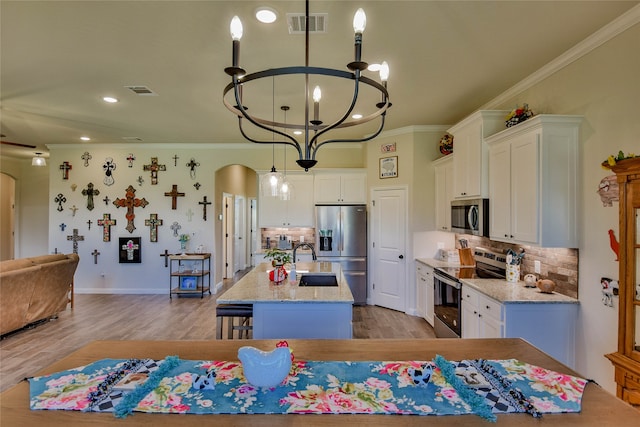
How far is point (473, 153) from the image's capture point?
3.62m

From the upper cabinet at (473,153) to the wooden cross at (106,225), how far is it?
6.28 meters

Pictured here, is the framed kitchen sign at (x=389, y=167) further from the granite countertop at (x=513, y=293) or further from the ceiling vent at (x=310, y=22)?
the ceiling vent at (x=310, y=22)

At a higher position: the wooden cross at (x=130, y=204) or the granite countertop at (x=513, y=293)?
the wooden cross at (x=130, y=204)

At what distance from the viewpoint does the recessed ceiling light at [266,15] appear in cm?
220

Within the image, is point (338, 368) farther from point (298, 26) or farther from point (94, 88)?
point (94, 88)

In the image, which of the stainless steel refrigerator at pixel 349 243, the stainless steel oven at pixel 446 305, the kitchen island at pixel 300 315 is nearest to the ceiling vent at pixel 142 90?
the kitchen island at pixel 300 315

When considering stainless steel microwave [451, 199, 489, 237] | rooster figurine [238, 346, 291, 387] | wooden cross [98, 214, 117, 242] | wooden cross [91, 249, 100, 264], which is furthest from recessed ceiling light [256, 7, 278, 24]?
wooden cross [91, 249, 100, 264]

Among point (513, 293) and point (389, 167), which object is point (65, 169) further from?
point (513, 293)

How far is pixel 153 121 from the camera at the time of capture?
493 centimetres

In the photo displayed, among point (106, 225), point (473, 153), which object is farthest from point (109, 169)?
point (473, 153)

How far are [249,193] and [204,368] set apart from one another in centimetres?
824

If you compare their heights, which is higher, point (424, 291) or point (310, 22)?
point (310, 22)

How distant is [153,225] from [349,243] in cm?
387

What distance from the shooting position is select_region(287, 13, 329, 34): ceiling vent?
2.27 m
